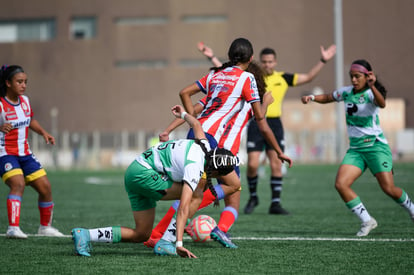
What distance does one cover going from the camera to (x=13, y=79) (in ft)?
28.3

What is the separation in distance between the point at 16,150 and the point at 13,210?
2.45 ft

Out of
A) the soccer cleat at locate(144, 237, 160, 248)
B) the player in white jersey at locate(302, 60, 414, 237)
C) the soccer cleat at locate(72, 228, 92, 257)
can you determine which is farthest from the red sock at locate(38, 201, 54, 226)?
the player in white jersey at locate(302, 60, 414, 237)

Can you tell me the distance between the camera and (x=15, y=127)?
8727 mm

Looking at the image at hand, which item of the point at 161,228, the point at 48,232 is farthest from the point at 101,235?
the point at 48,232

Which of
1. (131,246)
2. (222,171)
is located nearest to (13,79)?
(131,246)

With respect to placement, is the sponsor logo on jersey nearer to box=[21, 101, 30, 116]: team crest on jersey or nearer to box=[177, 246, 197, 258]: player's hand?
box=[21, 101, 30, 116]: team crest on jersey

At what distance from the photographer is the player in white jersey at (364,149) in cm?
862

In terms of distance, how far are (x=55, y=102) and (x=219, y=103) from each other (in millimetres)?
51809

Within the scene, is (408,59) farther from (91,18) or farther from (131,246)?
(131,246)

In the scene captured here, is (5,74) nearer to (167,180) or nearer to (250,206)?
(167,180)

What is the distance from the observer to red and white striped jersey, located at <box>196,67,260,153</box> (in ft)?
24.2

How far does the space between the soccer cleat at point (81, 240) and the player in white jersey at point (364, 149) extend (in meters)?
3.38

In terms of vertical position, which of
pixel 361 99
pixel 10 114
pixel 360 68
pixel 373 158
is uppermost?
pixel 360 68

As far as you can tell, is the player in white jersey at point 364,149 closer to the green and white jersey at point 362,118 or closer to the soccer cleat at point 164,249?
the green and white jersey at point 362,118
